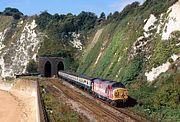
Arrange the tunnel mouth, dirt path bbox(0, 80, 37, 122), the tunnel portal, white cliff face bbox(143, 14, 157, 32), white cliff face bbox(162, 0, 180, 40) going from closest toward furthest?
white cliff face bbox(162, 0, 180, 40) < dirt path bbox(0, 80, 37, 122) < white cliff face bbox(143, 14, 157, 32) < the tunnel portal < the tunnel mouth

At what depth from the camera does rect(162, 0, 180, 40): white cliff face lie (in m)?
58.2

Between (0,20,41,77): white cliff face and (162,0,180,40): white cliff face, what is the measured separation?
93.3m

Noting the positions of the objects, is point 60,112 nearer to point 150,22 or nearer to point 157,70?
point 157,70

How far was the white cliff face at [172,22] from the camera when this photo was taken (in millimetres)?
58172

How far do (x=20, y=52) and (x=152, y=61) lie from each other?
10854cm

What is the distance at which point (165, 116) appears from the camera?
38.5 metres

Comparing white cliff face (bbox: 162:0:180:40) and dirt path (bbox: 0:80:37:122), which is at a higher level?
white cliff face (bbox: 162:0:180:40)

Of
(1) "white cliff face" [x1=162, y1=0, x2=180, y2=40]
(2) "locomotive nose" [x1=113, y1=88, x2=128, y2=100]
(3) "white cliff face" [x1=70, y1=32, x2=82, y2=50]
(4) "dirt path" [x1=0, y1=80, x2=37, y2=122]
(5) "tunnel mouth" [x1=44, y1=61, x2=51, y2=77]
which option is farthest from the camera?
(3) "white cliff face" [x1=70, y1=32, x2=82, y2=50]

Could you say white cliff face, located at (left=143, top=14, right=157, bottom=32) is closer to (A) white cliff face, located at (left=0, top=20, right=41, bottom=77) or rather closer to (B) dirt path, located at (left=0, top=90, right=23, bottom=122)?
(B) dirt path, located at (left=0, top=90, right=23, bottom=122)

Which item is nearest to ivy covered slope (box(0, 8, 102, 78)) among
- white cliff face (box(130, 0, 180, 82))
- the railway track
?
white cliff face (box(130, 0, 180, 82))

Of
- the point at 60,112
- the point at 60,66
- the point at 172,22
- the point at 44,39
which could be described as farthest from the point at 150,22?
the point at 44,39

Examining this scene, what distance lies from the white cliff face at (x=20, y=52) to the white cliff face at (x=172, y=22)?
306 ft

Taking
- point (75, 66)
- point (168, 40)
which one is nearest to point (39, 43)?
point (75, 66)

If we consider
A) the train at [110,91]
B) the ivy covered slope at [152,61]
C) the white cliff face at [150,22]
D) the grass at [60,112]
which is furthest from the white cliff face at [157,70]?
the white cliff face at [150,22]
